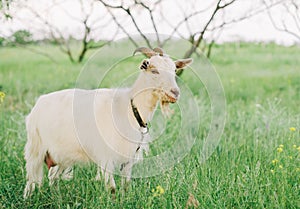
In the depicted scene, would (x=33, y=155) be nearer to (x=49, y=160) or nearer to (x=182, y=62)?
(x=49, y=160)

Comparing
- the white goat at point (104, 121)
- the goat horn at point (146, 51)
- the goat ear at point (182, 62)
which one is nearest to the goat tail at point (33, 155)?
the white goat at point (104, 121)

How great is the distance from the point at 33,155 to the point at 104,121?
0.66 m

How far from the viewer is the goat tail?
11.5 feet

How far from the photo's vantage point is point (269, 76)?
28.2 feet

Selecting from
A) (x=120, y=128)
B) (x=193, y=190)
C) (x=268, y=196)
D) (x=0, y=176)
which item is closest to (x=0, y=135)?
(x=0, y=176)

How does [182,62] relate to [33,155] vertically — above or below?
above

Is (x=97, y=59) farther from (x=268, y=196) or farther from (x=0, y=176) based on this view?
(x=268, y=196)

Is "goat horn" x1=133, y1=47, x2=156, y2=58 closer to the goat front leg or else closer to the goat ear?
the goat ear

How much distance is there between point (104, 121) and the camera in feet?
10.6

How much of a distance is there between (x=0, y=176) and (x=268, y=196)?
187cm

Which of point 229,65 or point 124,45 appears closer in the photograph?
point 124,45

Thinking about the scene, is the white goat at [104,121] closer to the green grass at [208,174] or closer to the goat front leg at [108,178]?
the goat front leg at [108,178]

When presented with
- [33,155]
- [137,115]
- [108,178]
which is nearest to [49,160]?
[33,155]

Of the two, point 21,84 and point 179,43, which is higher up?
point 179,43
